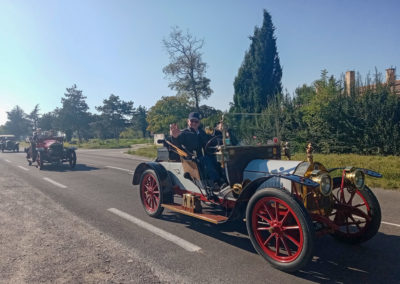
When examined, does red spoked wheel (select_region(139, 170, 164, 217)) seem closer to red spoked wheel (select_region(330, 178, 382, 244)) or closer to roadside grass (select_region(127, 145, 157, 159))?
red spoked wheel (select_region(330, 178, 382, 244))

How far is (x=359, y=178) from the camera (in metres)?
3.54

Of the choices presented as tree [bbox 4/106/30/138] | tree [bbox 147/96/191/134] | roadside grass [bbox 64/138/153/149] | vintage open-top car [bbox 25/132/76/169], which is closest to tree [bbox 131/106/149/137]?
roadside grass [bbox 64/138/153/149]

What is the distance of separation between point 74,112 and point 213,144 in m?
67.5

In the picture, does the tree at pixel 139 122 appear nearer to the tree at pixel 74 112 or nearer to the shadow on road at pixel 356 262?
the tree at pixel 74 112

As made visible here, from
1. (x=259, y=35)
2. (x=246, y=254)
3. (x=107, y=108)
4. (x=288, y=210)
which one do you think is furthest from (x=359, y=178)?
(x=107, y=108)

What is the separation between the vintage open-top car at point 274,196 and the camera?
123 inches

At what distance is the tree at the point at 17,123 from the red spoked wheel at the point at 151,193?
97.2m

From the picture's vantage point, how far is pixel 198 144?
473 centimetres

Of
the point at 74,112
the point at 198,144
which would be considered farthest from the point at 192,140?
the point at 74,112

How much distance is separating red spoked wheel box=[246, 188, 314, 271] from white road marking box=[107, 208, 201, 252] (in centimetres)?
90

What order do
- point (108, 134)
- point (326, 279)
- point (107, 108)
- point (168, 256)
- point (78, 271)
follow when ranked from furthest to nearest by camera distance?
point (108, 134) < point (107, 108) < point (168, 256) < point (78, 271) < point (326, 279)

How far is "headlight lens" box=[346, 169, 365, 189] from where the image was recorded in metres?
3.51

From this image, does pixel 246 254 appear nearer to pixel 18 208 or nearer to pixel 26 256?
pixel 26 256

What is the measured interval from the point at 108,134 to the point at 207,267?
7781cm
